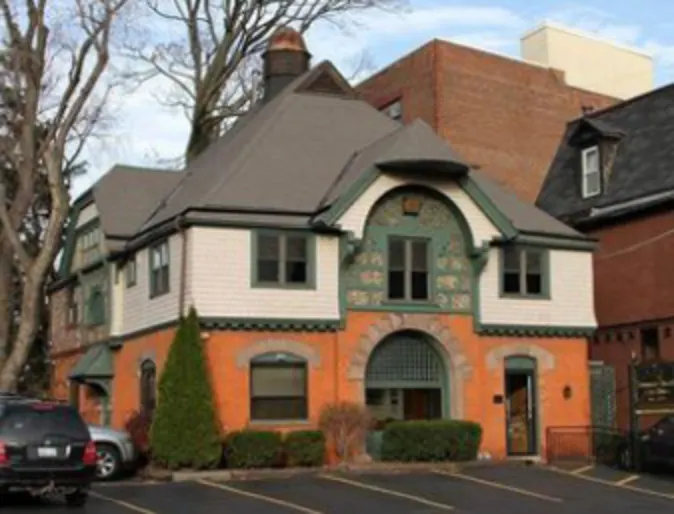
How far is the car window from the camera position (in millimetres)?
18609

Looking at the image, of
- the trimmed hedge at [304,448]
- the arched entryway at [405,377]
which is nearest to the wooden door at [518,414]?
the arched entryway at [405,377]

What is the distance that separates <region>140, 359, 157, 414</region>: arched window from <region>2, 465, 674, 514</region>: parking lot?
16.8ft

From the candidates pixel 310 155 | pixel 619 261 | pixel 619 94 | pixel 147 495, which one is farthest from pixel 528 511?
pixel 619 94

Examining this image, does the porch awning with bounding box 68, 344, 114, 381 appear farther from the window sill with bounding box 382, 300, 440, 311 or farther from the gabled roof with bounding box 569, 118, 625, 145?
the gabled roof with bounding box 569, 118, 625, 145

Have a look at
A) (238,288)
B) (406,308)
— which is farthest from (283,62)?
(238,288)

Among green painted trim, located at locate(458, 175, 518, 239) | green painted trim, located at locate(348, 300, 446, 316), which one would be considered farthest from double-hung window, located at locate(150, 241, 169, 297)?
green painted trim, located at locate(458, 175, 518, 239)

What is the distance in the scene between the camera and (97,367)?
3148cm

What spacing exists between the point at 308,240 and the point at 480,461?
669 cm

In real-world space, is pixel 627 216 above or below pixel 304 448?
above

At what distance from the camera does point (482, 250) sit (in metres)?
28.7

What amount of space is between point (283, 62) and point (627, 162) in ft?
36.0

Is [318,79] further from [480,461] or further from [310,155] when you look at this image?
[480,461]

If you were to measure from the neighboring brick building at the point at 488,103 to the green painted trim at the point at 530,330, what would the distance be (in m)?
17.7

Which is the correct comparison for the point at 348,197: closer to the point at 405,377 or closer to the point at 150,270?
the point at 405,377
